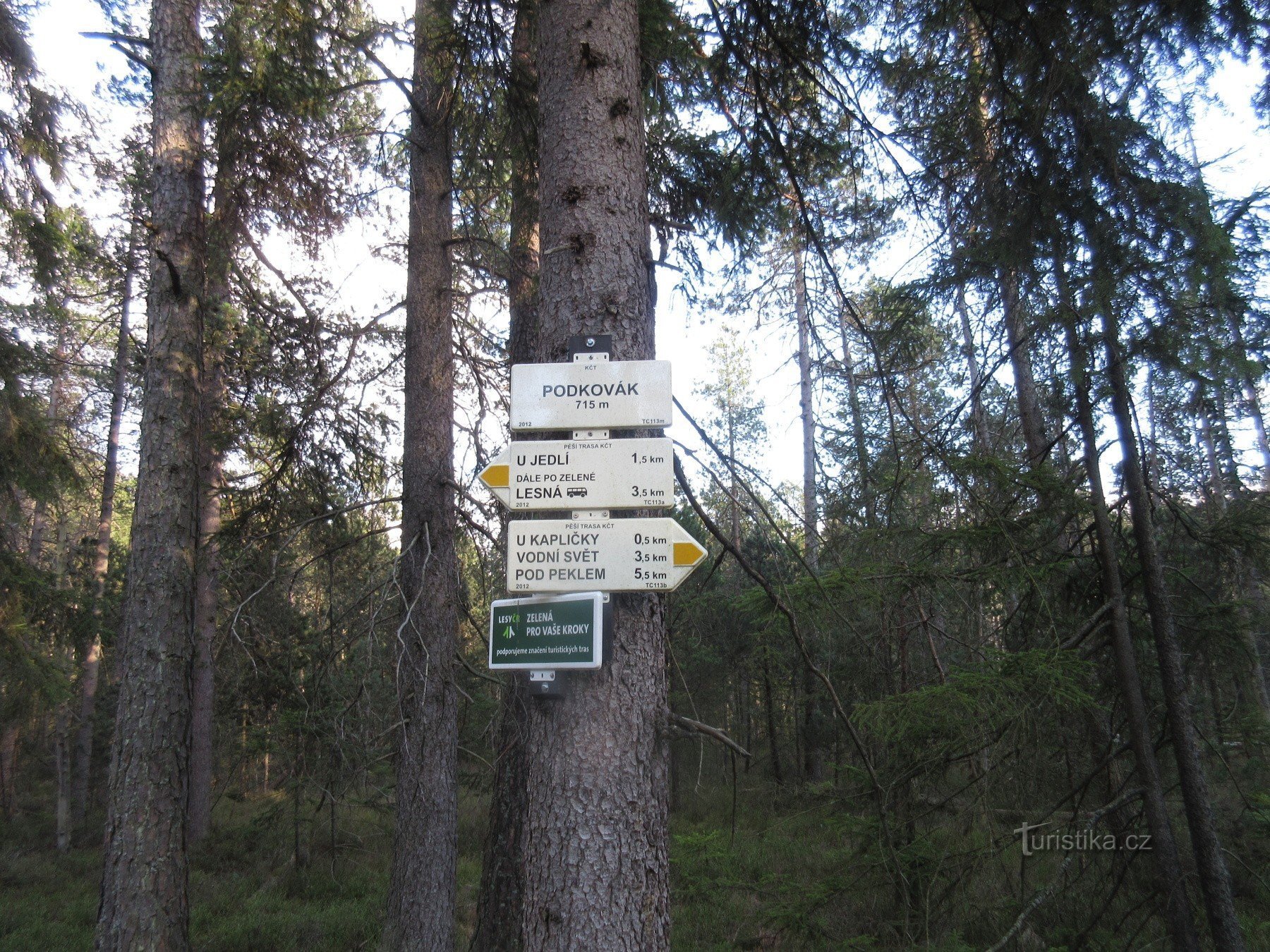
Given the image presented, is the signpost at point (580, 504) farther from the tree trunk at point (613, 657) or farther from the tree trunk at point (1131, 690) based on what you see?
the tree trunk at point (1131, 690)

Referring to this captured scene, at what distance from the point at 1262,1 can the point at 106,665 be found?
25.0m

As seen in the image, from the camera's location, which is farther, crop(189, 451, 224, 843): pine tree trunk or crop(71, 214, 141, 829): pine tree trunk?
crop(71, 214, 141, 829): pine tree trunk

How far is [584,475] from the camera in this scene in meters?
2.53

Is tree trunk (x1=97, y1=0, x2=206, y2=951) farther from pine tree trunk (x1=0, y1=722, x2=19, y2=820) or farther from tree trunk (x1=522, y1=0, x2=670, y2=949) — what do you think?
pine tree trunk (x1=0, y1=722, x2=19, y2=820)

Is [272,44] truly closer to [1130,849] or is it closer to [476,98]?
[476,98]

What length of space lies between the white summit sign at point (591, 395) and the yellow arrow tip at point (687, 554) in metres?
0.40

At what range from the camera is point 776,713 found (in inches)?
787

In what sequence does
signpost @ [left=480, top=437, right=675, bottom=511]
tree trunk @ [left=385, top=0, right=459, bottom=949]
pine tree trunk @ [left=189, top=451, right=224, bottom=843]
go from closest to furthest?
signpost @ [left=480, top=437, right=675, bottom=511] → tree trunk @ [left=385, top=0, right=459, bottom=949] → pine tree trunk @ [left=189, top=451, right=224, bottom=843]

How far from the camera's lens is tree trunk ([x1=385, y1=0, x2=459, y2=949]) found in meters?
5.57

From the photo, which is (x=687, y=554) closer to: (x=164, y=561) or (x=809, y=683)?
(x=164, y=561)

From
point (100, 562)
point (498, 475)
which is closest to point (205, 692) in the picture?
point (100, 562)

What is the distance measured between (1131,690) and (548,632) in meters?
4.34

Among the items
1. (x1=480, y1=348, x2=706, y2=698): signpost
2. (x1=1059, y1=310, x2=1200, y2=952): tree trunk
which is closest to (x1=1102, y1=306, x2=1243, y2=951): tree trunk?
(x1=1059, y1=310, x2=1200, y2=952): tree trunk

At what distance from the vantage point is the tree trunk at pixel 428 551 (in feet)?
18.3
